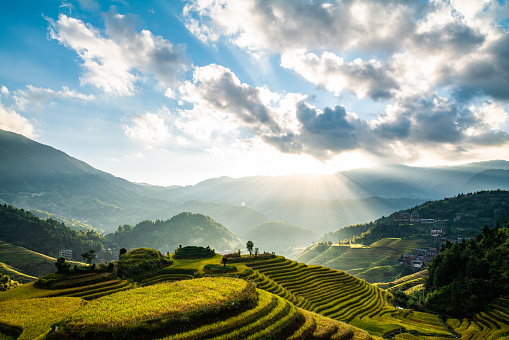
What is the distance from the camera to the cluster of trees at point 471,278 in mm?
47406

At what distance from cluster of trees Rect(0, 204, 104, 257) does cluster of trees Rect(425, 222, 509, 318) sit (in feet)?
671

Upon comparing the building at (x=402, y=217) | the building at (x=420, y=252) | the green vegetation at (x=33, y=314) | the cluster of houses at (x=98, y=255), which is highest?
the building at (x=402, y=217)

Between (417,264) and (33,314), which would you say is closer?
(33,314)

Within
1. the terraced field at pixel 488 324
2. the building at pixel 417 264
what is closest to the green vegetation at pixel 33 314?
the terraced field at pixel 488 324

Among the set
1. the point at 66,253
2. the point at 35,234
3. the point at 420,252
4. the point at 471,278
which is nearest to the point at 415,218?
the point at 420,252

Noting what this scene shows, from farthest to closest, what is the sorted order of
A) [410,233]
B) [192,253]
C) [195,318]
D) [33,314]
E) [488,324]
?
[410,233]
[192,253]
[488,324]
[33,314]
[195,318]

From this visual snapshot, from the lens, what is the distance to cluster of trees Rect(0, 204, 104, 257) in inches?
6275

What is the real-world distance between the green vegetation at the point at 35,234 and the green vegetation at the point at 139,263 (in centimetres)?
15239

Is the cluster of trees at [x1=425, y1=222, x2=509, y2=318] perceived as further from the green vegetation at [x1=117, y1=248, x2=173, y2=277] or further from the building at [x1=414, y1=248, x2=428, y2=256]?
the building at [x1=414, y1=248, x2=428, y2=256]

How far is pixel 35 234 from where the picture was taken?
16512 centimetres

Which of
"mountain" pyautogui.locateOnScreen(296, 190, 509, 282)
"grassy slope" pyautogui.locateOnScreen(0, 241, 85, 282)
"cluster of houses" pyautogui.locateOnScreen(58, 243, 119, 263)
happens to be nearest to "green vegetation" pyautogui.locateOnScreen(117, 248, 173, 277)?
"grassy slope" pyautogui.locateOnScreen(0, 241, 85, 282)

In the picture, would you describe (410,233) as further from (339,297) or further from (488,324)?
(488,324)

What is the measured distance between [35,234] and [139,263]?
560ft

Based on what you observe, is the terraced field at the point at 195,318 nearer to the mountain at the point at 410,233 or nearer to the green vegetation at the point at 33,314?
the green vegetation at the point at 33,314
